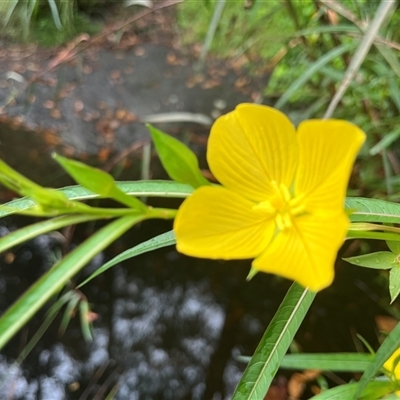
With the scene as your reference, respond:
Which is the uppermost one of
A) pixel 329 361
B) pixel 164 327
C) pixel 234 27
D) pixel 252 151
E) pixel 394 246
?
pixel 252 151

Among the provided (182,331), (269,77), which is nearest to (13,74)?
(269,77)

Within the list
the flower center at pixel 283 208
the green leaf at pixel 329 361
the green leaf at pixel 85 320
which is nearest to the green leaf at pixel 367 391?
the green leaf at pixel 329 361

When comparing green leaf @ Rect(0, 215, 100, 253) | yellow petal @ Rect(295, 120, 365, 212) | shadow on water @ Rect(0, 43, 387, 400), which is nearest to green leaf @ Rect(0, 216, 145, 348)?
green leaf @ Rect(0, 215, 100, 253)

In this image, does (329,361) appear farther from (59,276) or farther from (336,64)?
(336,64)

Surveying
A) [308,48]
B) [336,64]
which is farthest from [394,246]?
[336,64]

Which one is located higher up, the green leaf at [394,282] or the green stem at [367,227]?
the green stem at [367,227]

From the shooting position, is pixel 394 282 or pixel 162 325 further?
pixel 162 325

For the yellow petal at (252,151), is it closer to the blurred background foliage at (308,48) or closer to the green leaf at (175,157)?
the green leaf at (175,157)

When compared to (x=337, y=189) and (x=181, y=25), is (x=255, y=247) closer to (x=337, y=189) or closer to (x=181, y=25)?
(x=337, y=189)
